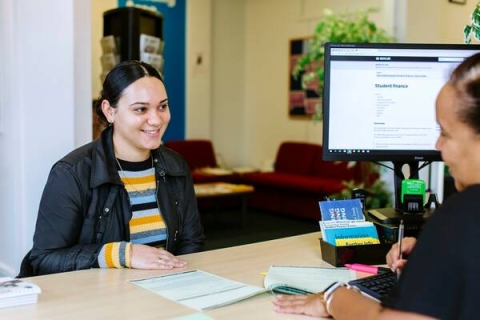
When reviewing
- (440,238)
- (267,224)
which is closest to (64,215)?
(440,238)

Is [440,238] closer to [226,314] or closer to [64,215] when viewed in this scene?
[226,314]

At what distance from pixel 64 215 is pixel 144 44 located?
106 inches

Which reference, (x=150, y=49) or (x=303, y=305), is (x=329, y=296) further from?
(x=150, y=49)

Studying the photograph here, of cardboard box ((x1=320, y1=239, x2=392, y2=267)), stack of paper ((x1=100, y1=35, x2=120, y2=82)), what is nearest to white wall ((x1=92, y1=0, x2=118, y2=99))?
stack of paper ((x1=100, y1=35, x2=120, y2=82))

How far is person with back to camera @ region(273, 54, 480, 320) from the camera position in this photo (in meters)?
0.92

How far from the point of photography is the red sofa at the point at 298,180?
6465 millimetres

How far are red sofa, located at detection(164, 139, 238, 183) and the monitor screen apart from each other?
5062mm

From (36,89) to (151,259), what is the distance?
3.33 feet

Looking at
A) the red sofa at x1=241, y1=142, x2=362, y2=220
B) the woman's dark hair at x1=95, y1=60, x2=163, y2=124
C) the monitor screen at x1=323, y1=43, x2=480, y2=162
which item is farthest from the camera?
the red sofa at x1=241, y1=142, x2=362, y2=220

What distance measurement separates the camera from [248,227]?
20.6 feet

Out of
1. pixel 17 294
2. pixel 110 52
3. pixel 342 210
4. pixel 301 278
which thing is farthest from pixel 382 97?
pixel 110 52

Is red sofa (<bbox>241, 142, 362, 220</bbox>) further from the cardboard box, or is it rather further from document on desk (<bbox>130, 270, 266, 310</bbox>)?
document on desk (<bbox>130, 270, 266, 310</bbox>)

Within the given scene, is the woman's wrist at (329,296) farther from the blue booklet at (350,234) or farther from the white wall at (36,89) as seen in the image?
the white wall at (36,89)

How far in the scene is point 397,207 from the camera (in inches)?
79.5
